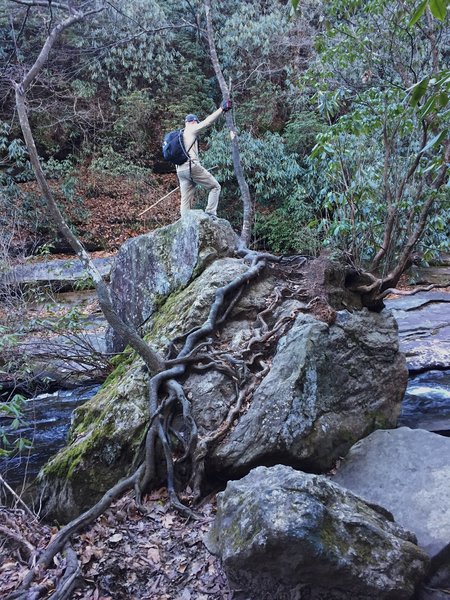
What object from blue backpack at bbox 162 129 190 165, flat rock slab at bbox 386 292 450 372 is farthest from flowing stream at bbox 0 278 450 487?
blue backpack at bbox 162 129 190 165

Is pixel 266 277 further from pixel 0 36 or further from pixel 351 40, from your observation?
pixel 0 36

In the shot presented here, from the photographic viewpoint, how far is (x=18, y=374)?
761 cm

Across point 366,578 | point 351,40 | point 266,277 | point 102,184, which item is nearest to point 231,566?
point 366,578

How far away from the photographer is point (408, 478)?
11.5ft

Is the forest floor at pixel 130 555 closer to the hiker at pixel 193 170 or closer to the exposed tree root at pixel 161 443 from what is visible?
the exposed tree root at pixel 161 443

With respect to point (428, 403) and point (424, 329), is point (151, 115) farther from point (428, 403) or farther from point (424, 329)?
point (428, 403)

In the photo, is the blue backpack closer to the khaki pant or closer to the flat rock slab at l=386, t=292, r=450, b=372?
the khaki pant

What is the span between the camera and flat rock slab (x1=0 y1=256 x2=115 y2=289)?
9.29 meters

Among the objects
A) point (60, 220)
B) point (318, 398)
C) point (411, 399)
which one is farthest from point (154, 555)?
point (411, 399)

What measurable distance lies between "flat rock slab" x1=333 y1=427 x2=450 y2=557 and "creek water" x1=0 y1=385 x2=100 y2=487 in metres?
3.41

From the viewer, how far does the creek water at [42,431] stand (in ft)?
19.2

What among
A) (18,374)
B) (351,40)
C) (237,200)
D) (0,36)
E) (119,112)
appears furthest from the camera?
(119,112)

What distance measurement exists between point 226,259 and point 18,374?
3.86 m

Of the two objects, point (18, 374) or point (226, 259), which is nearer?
point (226, 259)
